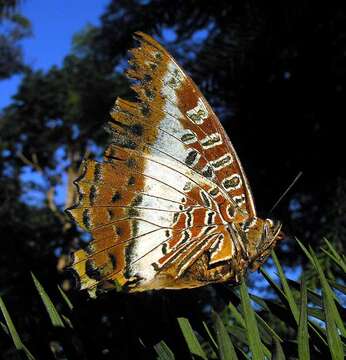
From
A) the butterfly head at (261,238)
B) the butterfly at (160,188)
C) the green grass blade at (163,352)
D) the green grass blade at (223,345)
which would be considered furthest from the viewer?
the butterfly at (160,188)

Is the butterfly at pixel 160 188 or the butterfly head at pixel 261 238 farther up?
the butterfly at pixel 160 188

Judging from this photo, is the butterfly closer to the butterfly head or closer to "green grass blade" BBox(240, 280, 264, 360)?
the butterfly head

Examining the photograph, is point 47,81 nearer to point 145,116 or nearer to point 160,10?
point 160,10

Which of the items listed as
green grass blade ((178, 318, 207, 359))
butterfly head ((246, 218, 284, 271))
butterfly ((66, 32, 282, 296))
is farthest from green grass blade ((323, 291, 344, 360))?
butterfly ((66, 32, 282, 296))

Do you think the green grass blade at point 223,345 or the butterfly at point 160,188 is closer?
the green grass blade at point 223,345

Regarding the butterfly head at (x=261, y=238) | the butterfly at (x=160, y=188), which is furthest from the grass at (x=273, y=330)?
the butterfly at (x=160, y=188)

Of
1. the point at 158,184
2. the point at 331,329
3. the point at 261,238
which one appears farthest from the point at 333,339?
the point at 158,184

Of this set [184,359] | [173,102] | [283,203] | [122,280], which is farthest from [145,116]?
[283,203]

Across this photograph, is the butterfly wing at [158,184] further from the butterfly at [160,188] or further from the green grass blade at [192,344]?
the green grass blade at [192,344]
